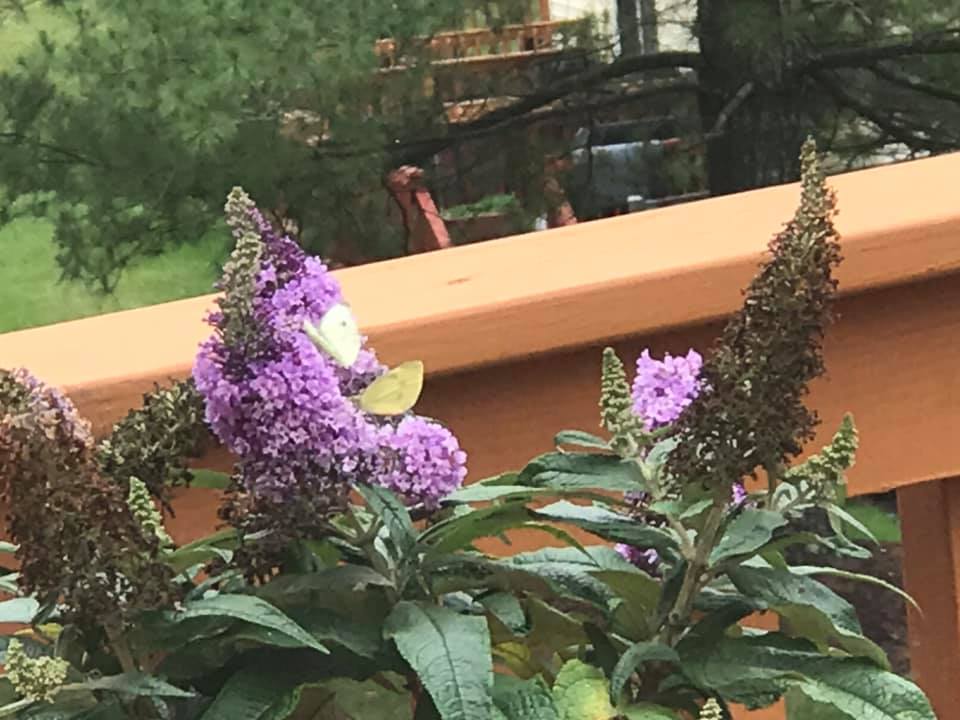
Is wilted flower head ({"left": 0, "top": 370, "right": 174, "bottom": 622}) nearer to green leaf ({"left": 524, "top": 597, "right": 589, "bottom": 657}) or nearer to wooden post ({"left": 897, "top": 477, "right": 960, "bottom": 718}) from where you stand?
green leaf ({"left": 524, "top": 597, "right": 589, "bottom": 657})

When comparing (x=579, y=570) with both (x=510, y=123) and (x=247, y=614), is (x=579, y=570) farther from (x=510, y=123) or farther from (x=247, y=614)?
(x=510, y=123)

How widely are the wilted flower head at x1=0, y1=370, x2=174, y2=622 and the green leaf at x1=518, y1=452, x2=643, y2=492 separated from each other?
0.15m

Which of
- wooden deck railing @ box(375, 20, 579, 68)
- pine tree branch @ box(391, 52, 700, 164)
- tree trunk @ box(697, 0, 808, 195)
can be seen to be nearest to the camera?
wooden deck railing @ box(375, 20, 579, 68)

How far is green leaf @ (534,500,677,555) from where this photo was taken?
0.49 m

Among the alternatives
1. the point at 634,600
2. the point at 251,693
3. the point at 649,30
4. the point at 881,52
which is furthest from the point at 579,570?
the point at 649,30

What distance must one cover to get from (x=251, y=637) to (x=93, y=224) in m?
1.73

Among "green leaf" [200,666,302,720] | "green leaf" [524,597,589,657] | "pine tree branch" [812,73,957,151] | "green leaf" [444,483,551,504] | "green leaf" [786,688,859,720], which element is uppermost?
"green leaf" [444,483,551,504]

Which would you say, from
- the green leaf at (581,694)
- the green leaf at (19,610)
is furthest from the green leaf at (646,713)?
the green leaf at (19,610)

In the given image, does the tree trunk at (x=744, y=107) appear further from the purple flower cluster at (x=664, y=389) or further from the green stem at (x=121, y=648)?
the green stem at (x=121, y=648)

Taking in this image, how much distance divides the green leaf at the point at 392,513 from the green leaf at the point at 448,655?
0.02m

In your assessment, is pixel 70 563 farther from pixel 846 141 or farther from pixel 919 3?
pixel 846 141

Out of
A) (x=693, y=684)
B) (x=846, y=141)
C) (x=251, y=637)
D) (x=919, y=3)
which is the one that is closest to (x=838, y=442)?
(x=693, y=684)

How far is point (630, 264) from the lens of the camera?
67 cm

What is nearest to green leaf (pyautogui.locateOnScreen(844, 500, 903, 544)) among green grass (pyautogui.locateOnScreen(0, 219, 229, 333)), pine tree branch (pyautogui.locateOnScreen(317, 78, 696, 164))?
pine tree branch (pyautogui.locateOnScreen(317, 78, 696, 164))
